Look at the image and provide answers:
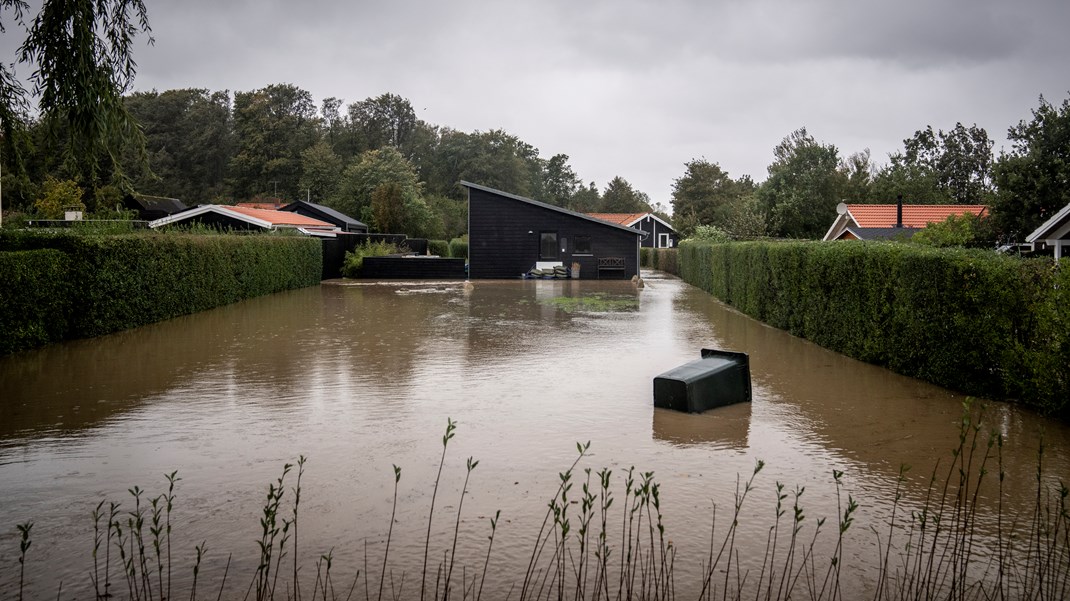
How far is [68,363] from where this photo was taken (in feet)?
37.3

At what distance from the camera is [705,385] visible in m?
8.66

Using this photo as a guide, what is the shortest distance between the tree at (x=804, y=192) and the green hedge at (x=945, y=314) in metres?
30.3

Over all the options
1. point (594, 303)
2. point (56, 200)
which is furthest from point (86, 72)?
point (56, 200)

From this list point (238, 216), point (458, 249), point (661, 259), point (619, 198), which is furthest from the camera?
point (619, 198)

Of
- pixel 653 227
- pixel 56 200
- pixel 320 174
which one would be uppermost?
pixel 320 174

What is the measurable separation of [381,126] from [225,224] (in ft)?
174

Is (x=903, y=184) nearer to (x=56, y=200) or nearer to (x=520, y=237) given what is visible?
(x=520, y=237)

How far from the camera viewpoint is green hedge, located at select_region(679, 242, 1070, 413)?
7.95 metres

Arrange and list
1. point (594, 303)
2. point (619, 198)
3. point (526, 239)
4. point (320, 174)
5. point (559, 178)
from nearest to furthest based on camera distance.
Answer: point (594, 303) → point (526, 239) → point (320, 174) → point (619, 198) → point (559, 178)

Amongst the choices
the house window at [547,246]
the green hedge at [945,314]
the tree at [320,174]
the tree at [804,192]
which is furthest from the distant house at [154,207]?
the green hedge at [945,314]

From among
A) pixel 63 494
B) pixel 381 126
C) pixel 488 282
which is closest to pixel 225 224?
pixel 488 282

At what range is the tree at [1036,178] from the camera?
27172mm

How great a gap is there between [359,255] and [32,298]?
84.3ft

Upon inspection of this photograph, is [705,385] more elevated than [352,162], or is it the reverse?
[352,162]
